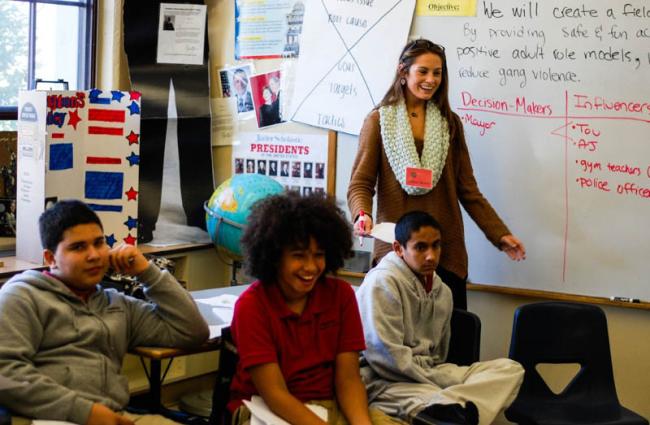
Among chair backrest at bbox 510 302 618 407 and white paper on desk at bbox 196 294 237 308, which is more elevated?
white paper on desk at bbox 196 294 237 308

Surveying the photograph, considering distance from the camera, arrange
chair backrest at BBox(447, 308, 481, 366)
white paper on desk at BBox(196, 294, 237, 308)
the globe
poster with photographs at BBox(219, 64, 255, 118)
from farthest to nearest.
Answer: poster with photographs at BBox(219, 64, 255, 118), the globe, white paper on desk at BBox(196, 294, 237, 308), chair backrest at BBox(447, 308, 481, 366)

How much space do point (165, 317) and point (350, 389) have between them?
1.81 feet

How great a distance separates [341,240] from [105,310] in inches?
26.1

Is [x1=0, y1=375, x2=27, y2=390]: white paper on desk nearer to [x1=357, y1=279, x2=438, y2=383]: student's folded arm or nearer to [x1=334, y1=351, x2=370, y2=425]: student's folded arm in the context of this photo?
[x1=334, y1=351, x2=370, y2=425]: student's folded arm

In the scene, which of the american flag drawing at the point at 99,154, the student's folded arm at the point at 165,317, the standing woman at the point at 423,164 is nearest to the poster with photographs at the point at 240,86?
the american flag drawing at the point at 99,154

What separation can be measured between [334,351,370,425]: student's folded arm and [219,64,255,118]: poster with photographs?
2.14m

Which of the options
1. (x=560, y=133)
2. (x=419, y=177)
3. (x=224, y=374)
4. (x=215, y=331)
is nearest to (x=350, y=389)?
(x=224, y=374)

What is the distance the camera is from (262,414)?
2.25 metres

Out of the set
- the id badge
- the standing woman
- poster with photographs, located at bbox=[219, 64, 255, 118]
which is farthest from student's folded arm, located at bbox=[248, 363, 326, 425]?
poster with photographs, located at bbox=[219, 64, 255, 118]

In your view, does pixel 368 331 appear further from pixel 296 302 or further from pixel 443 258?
pixel 443 258

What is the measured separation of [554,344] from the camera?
3.07 metres

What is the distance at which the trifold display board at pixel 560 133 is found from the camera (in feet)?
11.0

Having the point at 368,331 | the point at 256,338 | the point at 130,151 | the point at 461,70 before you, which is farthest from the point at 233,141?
the point at 256,338

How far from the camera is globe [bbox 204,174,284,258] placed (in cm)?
386
